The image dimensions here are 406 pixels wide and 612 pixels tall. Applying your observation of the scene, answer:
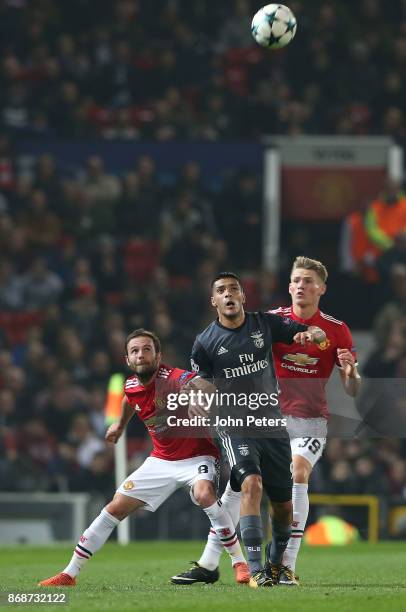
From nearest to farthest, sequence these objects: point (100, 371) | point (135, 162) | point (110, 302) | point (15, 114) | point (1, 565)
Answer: point (1, 565) → point (100, 371) → point (110, 302) → point (135, 162) → point (15, 114)

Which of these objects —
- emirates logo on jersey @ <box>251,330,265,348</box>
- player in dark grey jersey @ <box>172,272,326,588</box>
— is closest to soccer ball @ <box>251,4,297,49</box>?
player in dark grey jersey @ <box>172,272,326,588</box>

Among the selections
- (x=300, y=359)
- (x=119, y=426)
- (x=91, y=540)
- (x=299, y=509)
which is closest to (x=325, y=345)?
(x=300, y=359)

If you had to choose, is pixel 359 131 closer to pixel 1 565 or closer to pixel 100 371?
pixel 100 371

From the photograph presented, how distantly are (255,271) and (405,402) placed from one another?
5054 mm

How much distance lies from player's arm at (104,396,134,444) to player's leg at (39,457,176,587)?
267 mm

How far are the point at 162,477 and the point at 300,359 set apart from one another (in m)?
1.36

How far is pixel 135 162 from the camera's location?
2077 centimetres

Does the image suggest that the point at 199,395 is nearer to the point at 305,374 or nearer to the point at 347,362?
the point at 347,362

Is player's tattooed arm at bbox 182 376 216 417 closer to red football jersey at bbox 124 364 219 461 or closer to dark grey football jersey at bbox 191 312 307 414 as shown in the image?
dark grey football jersey at bbox 191 312 307 414

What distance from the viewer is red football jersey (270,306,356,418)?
979cm

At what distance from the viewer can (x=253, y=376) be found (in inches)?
356

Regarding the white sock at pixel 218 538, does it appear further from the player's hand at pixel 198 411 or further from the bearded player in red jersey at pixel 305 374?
the player's hand at pixel 198 411

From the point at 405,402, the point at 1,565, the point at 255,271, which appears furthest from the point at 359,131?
the point at 1,565

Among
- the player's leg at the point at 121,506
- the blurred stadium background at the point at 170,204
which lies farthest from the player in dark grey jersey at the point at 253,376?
the blurred stadium background at the point at 170,204
